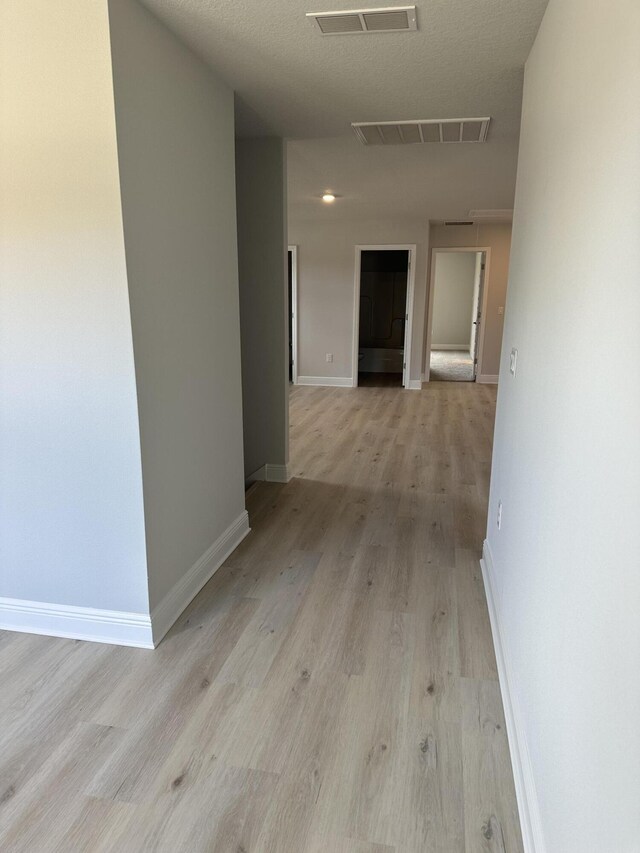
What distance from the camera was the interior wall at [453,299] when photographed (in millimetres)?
12961

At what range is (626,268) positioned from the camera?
95 cm

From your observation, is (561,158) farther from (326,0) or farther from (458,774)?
(458,774)

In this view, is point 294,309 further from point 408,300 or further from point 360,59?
point 360,59

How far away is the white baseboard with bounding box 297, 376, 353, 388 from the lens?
8.28m

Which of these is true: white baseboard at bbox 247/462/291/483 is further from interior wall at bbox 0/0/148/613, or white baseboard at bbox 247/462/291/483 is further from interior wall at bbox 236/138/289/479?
interior wall at bbox 0/0/148/613

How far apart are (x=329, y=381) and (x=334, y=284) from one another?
1436mm

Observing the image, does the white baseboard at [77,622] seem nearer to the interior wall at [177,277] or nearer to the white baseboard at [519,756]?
the interior wall at [177,277]

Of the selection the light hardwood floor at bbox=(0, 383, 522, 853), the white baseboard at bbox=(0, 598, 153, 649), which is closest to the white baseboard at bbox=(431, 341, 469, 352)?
the light hardwood floor at bbox=(0, 383, 522, 853)

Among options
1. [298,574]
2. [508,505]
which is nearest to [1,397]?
[298,574]

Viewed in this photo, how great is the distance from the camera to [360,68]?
2.46 m

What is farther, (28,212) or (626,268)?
(28,212)

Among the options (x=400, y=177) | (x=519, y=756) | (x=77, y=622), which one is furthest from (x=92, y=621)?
(x=400, y=177)

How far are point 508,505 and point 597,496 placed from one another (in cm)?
127

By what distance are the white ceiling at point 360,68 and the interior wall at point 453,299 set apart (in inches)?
356
